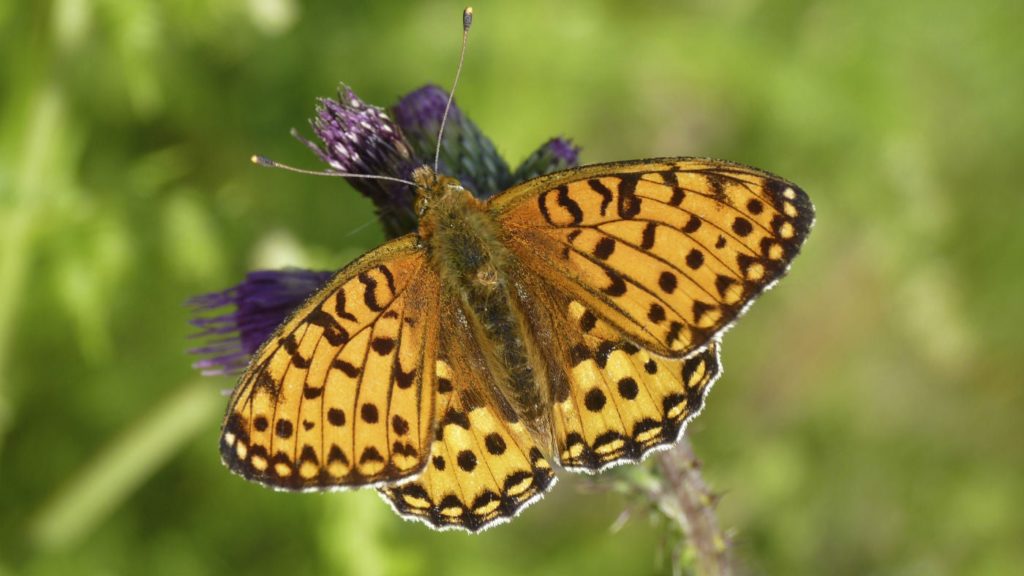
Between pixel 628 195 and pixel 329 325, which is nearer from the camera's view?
pixel 329 325

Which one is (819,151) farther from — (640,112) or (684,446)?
(684,446)

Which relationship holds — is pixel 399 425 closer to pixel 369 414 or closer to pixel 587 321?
pixel 369 414

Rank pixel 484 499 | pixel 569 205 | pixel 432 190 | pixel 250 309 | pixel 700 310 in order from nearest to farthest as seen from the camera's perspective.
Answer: pixel 700 310, pixel 484 499, pixel 569 205, pixel 432 190, pixel 250 309

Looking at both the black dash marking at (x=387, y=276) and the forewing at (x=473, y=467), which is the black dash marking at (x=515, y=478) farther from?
the black dash marking at (x=387, y=276)

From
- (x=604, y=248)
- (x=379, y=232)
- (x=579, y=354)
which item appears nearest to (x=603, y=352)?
(x=579, y=354)

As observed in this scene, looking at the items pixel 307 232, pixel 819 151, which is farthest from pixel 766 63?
pixel 307 232

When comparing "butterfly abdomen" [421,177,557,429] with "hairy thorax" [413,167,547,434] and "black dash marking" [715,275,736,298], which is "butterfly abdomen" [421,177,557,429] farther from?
"black dash marking" [715,275,736,298]

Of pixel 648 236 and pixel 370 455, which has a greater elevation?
pixel 648 236

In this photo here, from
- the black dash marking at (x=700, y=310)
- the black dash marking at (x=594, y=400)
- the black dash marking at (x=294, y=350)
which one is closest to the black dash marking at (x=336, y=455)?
the black dash marking at (x=294, y=350)
